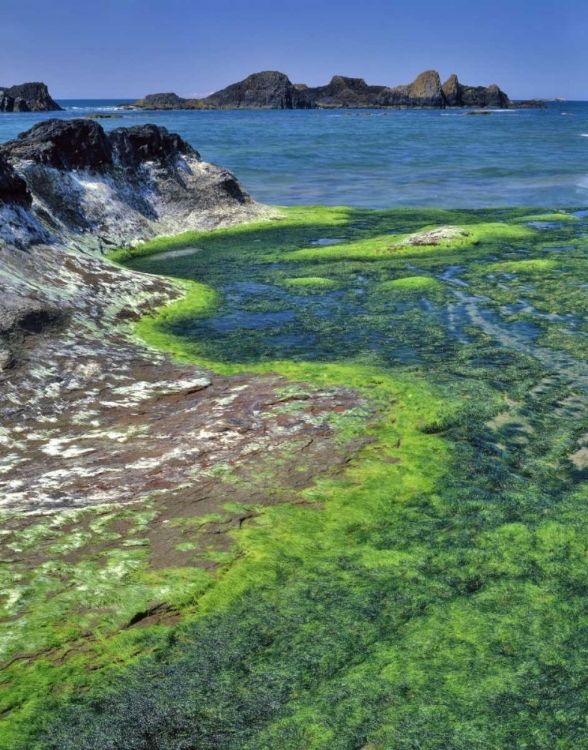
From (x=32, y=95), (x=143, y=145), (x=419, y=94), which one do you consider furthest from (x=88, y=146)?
(x=419, y=94)

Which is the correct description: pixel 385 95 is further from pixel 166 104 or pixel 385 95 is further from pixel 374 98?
pixel 166 104

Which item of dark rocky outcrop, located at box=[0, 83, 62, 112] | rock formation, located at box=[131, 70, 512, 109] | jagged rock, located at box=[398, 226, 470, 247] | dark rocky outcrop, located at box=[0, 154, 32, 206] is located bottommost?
jagged rock, located at box=[398, 226, 470, 247]

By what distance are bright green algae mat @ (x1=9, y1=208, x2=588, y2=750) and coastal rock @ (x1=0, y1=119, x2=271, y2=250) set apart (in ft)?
19.2

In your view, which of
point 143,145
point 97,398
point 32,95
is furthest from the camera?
point 32,95

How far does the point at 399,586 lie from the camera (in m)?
4.46

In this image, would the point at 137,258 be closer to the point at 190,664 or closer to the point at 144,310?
the point at 144,310

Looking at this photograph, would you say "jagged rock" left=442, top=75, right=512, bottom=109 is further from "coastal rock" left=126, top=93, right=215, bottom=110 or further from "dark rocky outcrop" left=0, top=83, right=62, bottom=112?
"dark rocky outcrop" left=0, top=83, right=62, bottom=112

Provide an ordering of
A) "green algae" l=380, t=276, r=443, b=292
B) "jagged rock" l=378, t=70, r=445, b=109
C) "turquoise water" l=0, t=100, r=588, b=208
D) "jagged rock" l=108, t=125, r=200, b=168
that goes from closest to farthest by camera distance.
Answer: "green algae" l=380, t=276, r=443, b=292
"jagged rock" l=108, t=125, r=200, b=168
"turquoise water" l=0, t=100, r=588, b=208
"jagged rock" l=378, t=70, r=445, b=109

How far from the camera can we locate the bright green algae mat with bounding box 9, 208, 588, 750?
3.51 m

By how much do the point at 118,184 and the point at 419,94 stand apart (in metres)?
185

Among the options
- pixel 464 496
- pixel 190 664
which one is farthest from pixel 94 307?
pixel 190 664

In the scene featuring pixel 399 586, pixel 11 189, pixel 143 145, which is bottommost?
pixel 399 586

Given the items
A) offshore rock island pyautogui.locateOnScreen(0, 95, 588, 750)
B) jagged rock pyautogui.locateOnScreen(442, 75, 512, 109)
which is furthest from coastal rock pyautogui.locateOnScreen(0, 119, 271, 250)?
jagged rock pyautogui.locateOnScreen(442, 75, 512, 109)

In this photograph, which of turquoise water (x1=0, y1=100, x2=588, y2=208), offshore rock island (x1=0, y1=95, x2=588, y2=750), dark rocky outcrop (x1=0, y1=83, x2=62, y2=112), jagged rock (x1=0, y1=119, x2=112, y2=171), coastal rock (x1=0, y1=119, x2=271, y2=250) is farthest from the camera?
dark rocky outcrop (x1=0, y1=83, x2=62, y2=112)
